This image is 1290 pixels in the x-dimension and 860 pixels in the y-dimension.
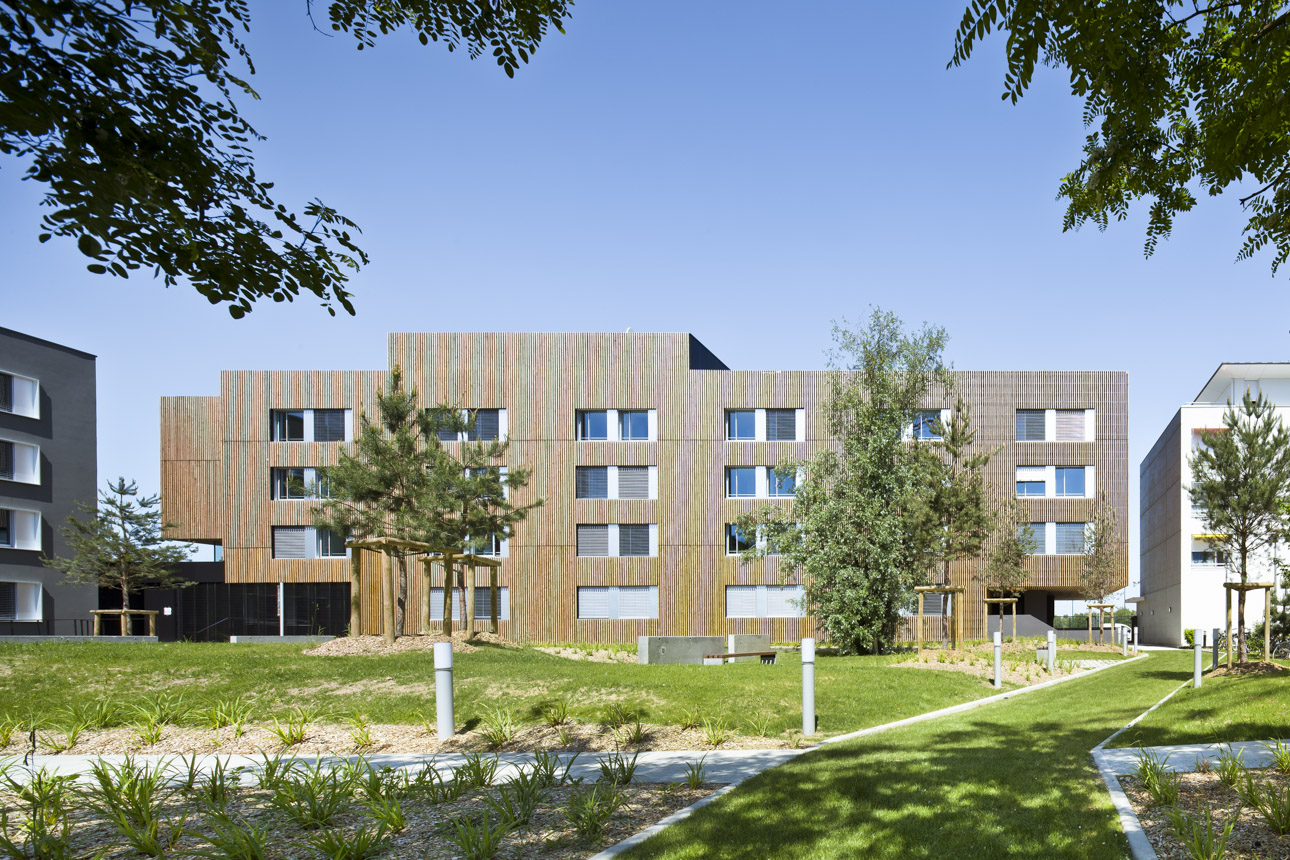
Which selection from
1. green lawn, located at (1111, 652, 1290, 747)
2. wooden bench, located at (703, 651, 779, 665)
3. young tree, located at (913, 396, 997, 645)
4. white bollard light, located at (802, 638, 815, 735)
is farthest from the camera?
young tree, located at (913, 396, 997, 645)

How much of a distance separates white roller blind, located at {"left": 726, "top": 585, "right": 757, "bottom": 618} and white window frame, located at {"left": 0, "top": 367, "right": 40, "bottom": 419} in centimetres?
3097

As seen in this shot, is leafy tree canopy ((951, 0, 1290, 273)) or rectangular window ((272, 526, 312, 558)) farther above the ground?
leafy tree canopy ((951, 0, 1290, 273))

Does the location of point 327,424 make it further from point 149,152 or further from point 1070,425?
point 149,152

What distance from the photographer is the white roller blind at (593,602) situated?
1524 inches

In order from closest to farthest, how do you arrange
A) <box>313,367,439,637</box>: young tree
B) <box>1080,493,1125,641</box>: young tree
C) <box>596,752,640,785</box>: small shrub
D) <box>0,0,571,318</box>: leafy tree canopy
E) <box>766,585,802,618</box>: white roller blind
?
<box>0,0,571,318</box>: leafy tree canopy → <box>596,752,640,785</box>: small shrub → <box>313,367,439,637</box>: young tree → <box>1080,493,1125,641</box>: young tree → <box>766,585,802,618</box>: white roller blind

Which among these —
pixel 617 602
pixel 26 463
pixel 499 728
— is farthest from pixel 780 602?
pixel 26 463

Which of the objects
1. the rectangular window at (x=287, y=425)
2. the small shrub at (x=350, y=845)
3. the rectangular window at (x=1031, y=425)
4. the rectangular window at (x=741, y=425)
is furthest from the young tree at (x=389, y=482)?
the rectangular window at (x=1031, y=425)

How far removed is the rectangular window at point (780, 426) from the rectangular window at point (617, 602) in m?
8.05

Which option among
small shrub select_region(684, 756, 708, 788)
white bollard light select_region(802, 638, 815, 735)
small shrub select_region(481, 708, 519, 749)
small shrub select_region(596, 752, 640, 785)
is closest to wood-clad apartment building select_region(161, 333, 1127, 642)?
white bollard light select_region(802, 638, 815, 735)

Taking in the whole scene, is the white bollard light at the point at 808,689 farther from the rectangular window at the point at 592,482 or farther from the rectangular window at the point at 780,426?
the rectangular window at the point at 780,426

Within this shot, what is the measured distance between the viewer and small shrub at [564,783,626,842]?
6.15m

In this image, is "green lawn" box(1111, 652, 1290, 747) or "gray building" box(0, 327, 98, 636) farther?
"gray building" box(0, 327, 98, 636)

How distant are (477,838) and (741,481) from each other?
112 feet

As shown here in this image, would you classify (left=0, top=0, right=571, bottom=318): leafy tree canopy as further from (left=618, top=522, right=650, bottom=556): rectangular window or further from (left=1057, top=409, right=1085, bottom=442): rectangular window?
(left=1057, top=409, right=1085, bottom=442): rectangular window
